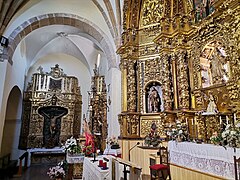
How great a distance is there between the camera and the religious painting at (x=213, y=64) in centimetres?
541

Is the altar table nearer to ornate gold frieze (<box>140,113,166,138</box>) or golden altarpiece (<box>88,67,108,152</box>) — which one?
ornate gold frieze (<box>140,113,166,138</box>)

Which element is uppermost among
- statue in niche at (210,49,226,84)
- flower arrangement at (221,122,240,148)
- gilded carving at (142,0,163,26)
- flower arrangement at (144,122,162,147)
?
gilded carving at (142,0,163,26)

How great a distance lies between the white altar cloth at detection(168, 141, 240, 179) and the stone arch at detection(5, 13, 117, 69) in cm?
545

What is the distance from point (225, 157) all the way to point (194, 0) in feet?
17.1

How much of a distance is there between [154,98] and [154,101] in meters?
0.11

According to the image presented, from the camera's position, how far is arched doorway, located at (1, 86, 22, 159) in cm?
1134

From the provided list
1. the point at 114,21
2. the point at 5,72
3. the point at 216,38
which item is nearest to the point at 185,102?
the point at 216,38

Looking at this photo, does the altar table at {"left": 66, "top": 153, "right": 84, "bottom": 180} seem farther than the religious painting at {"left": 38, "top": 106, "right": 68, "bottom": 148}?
No

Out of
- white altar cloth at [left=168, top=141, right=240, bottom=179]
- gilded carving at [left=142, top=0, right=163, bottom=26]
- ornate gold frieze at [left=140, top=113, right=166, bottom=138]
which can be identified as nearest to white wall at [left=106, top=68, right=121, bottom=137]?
ornate gold frieze at [left=140, top=113, right=166, bottom=138]

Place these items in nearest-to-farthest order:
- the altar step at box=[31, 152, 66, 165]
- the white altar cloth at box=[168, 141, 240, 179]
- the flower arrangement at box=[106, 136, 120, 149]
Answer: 1. the white altar cloth at box=[168, 141, 240, 179]
2. the flower arrangement at box=[106, 136, 120, 149]
3. the altar step at box=[31, 152, 66, 165]

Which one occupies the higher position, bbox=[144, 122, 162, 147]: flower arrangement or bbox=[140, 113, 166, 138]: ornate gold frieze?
bbox=[140, 113, 166, 138]: ornate gold frieze

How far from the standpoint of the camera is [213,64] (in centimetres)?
585

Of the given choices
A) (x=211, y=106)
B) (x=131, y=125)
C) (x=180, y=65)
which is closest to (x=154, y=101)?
(x=131, y=125)

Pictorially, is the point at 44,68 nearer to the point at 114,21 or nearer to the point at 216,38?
the point at 114,21
